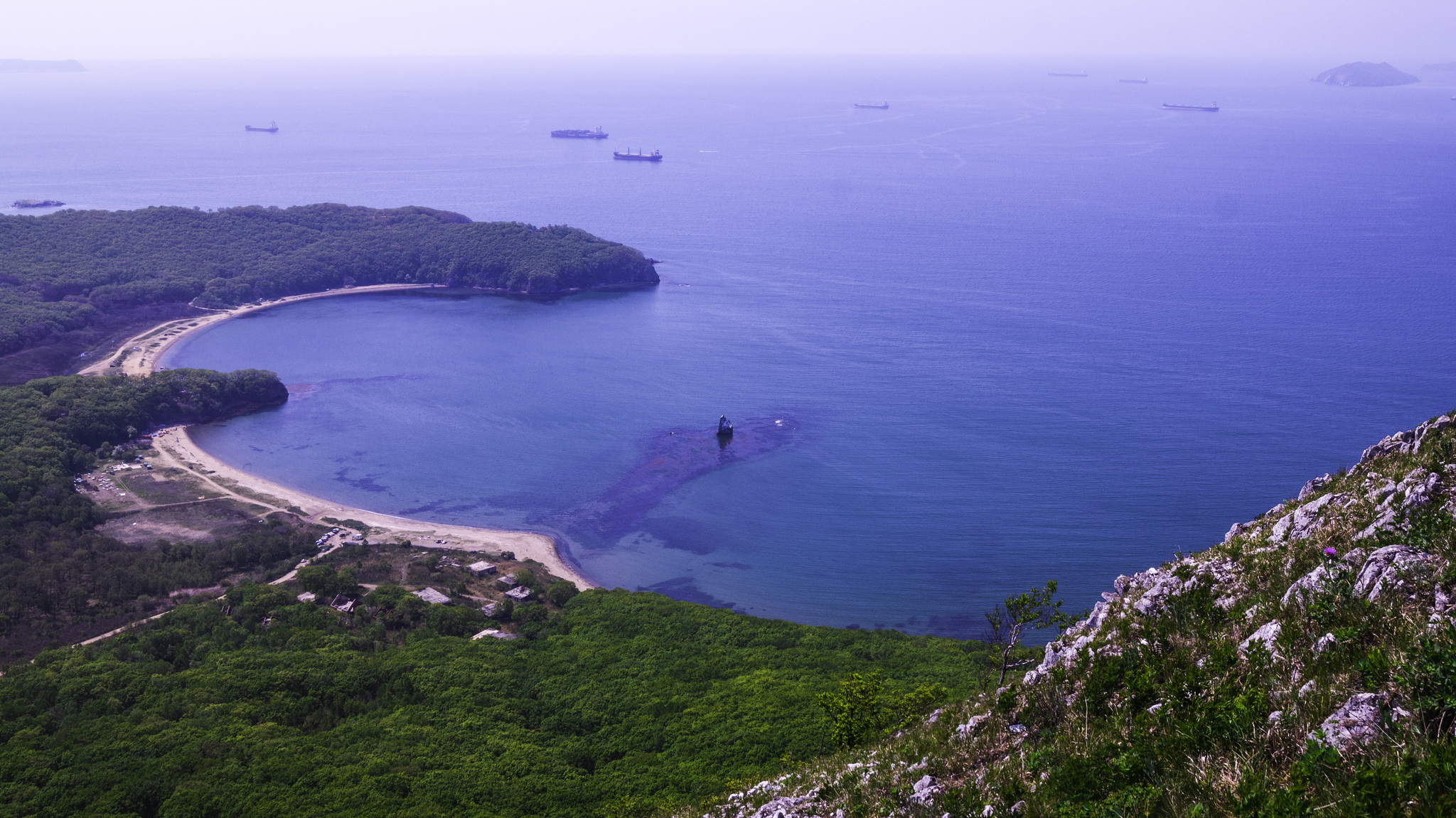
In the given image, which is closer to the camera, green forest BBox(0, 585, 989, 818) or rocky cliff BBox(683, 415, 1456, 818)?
rocky cliff BBox(683, 415, 1456, 818)

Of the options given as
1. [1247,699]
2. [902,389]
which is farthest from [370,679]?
[902,389]

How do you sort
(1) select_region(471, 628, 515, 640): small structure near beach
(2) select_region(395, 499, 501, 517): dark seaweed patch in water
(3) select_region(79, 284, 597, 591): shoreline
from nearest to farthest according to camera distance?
(1) select_region(471, 628, 515, 640): small structure near beach, (3) select_region(79, 284, 597, 591): shoreline, (2) select_region(395, 499, 501, 517): dark seaweed patch in water

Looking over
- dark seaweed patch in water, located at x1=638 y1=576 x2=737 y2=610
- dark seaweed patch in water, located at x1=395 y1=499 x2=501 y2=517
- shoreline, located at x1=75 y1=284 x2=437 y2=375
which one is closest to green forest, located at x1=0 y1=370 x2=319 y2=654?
dark seaweed patch in water, located at x1=395 y1=499 x2=501 y2=517

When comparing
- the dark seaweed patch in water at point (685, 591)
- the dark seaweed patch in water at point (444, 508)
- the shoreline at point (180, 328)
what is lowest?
the dark seaweed patch in water at point (685, 591)

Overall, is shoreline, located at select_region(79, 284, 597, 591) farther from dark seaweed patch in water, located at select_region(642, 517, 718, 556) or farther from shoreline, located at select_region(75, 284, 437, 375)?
shoreline, located at select_region(75, 284, 437, 375)

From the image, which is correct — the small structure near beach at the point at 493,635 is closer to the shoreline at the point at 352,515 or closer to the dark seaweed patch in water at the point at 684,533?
the shoreline at the point at 352,515

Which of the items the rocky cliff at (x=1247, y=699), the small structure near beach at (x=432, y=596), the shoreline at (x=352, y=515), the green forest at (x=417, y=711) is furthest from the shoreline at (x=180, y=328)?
the rocky cliff at (x=1247, y=699)

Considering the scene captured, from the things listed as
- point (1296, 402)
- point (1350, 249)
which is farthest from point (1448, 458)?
point (1350, 249)

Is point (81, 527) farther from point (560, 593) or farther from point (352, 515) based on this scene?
point (560, 593)

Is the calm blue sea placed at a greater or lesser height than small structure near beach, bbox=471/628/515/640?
greater
